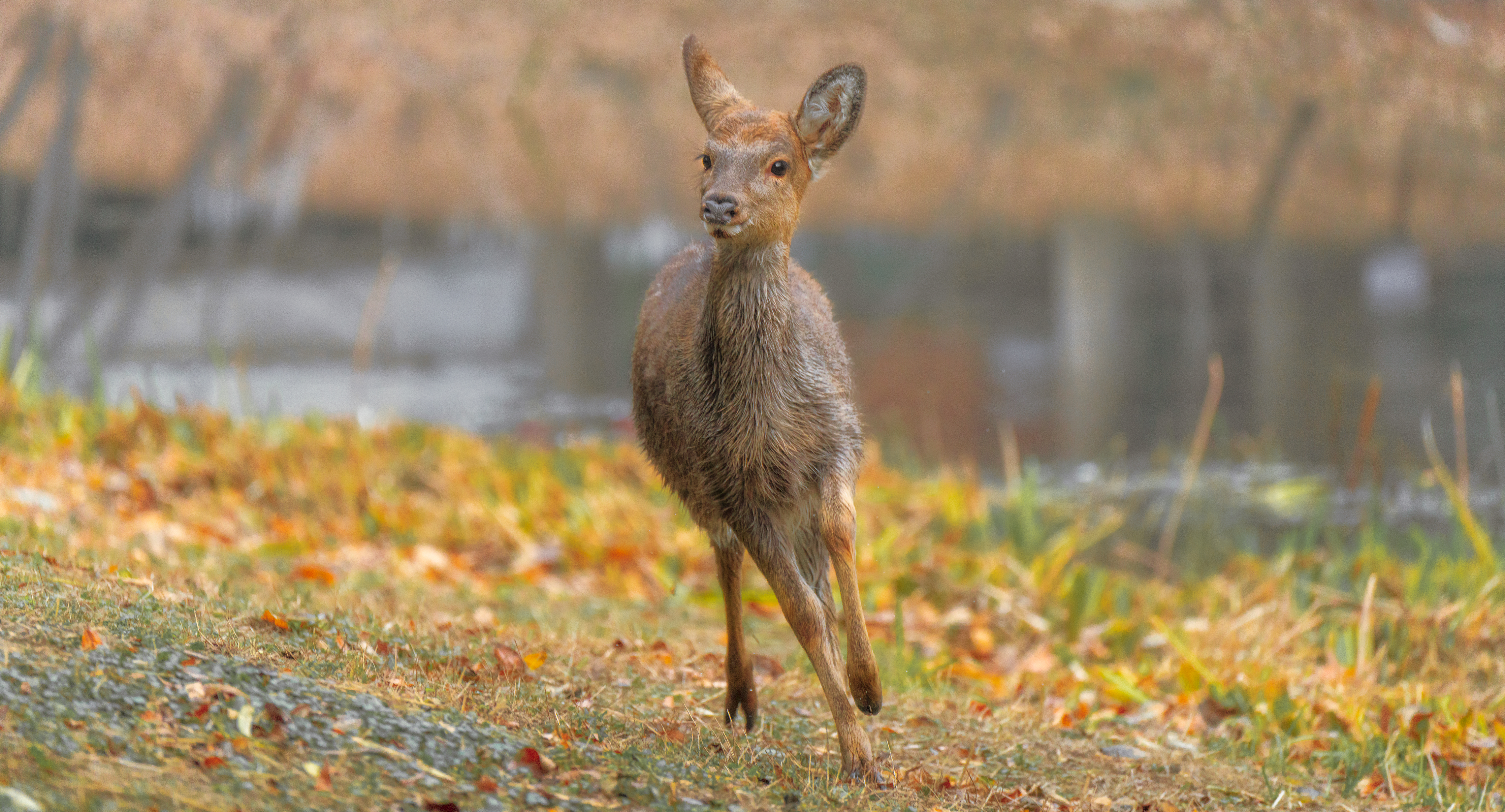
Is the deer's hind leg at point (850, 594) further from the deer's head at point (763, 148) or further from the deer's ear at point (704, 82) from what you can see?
the deer's ear at point (704, 82)

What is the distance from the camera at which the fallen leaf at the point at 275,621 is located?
→ 3.67 metres

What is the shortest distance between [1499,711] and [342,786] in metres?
4.57

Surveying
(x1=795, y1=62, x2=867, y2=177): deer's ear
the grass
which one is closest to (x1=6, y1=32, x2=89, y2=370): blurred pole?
the grass

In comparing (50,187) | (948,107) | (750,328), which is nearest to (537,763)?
(750,328)

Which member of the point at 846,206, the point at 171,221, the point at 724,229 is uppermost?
the point at 846,206

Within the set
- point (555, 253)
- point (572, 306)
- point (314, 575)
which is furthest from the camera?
point (555, 253)

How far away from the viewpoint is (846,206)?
17812mm

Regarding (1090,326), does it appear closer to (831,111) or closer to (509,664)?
(831,111)

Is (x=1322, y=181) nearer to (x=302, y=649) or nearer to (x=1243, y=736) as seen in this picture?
(x=1243, y=736)

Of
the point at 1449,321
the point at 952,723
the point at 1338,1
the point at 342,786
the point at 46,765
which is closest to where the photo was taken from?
the point at 46,765

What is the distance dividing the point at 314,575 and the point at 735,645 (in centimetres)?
270

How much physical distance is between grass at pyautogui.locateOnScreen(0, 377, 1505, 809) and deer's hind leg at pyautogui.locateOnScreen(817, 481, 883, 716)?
0.26 metres

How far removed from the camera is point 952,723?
4410 mm

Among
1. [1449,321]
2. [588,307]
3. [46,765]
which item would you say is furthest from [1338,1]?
[46,765]
